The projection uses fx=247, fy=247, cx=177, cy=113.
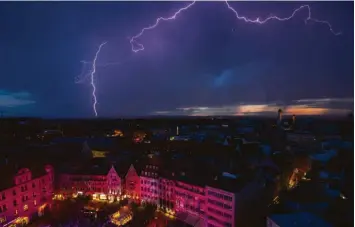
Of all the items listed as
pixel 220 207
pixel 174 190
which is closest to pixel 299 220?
pixel 220 207

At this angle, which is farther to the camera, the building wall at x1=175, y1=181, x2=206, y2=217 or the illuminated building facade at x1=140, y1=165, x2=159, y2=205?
the illuminated building facade at x1=140, y1=165, x2=159, y2=205

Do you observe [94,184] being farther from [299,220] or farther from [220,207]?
[299,220]

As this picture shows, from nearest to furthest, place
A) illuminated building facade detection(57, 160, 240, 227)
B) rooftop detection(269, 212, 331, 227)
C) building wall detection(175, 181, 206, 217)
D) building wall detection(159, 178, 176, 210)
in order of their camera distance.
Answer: rooftop detection(269, 212, 331, 227) < illuminated building facade detection(57, 160, 240, 227) < building wall detection(175, 181, 206, 217) < building wall detection(159, 178, 176, 210)

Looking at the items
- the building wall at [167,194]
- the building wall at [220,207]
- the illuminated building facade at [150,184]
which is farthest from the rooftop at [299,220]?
the illuminated building facade at [150,184]

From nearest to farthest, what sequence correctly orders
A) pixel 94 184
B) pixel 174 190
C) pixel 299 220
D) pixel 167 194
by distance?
1. pixel 299 220
2. pixel 174 190
3. pixel 167 194
4. pixel 94 184

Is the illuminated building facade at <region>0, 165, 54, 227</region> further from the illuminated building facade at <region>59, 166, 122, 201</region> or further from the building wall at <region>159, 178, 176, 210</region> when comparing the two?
the building wall at <region>159, 178, 176, 210</region>

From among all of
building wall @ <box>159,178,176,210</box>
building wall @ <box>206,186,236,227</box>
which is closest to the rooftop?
building wall @ <box>206,186,236,227</box>

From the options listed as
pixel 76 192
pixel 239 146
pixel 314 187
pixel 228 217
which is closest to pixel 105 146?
pixel 76 192

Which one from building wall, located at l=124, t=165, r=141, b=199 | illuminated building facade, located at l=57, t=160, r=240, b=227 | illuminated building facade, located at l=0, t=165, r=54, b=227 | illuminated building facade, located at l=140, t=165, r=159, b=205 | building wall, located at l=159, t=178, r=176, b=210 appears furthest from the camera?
building wall, located at l=124, t=165, r=141, b=199
